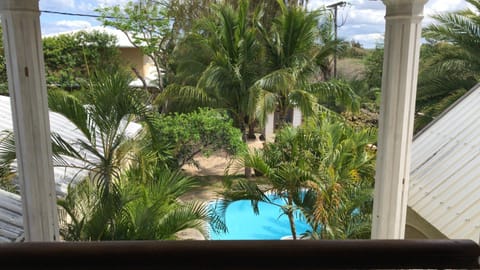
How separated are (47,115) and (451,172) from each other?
12.6 feet

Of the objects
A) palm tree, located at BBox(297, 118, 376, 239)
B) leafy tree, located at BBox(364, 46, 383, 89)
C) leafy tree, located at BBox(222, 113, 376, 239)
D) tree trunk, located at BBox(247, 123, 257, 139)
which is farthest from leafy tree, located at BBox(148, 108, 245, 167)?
leafy tree, located at BBox(364, 46, 383, 89)

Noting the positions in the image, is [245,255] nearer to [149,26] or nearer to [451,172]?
[451,172]

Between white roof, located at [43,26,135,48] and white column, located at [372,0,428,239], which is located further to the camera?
white roof, located at [43,26,135,48]

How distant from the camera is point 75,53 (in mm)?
12711

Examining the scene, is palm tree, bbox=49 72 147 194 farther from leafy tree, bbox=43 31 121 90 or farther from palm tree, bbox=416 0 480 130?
leafy tree, bbox=43 31 121 90

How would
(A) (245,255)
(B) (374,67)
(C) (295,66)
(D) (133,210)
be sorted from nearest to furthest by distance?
(A) (245,255) → (D) (133,210) → (C) (295,66) → (B) (374,67)

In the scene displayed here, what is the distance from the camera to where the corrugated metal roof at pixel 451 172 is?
11.7ft

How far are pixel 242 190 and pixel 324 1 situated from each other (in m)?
6.93

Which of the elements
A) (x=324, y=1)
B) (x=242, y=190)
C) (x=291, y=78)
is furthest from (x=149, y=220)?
(x=324, y=1)

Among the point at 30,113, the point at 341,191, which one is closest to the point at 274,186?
the point at 341,191

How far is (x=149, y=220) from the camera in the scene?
155 inches

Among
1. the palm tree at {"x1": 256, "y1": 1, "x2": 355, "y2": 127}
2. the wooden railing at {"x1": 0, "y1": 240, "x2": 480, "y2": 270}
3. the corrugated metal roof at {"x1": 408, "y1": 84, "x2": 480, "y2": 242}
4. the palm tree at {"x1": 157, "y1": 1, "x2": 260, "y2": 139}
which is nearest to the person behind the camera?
the wooden railing at {"x1": 0, "y1": 240, "x2": 480, "y2": 270}

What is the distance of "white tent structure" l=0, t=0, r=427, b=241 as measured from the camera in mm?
2607

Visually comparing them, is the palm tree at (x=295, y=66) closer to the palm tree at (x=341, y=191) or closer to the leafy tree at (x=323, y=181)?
the leafy tree at (x=323, y=181)
